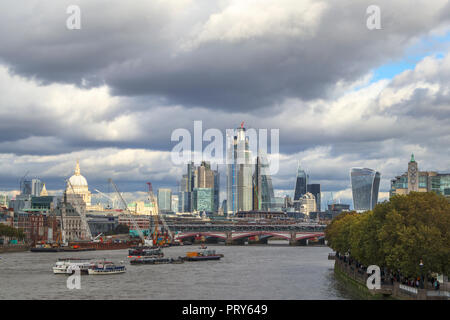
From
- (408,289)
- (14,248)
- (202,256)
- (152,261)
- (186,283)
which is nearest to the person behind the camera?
(408,289)

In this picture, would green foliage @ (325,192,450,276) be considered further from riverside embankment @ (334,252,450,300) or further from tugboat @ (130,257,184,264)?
tugboat @ (130,257,184,264)

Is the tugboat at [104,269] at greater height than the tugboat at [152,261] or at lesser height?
greater

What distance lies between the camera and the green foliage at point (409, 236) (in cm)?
5131

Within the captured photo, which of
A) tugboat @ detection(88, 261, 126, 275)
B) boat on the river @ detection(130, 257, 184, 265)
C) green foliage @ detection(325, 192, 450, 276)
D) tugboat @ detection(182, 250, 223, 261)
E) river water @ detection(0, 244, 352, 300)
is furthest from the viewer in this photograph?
tugboat @ detection(182, 250, 223, 261)

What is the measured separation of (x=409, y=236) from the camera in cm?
5281

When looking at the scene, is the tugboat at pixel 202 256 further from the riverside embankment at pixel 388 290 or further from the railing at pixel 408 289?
the railing at pixel 408 289

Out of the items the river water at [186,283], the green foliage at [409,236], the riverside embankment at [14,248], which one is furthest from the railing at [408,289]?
the riverside embankment at [14,248]

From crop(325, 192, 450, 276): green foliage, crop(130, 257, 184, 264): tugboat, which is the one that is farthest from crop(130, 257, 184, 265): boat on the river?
crop(325, 192, 450, 276): green foliage

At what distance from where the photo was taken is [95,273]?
89188mm

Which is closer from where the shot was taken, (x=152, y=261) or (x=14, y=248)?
(x=152, y=261)

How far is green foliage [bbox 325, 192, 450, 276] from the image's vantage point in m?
51.3

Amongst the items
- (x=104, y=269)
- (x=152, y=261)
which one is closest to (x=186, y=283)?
(x=104, y=269)

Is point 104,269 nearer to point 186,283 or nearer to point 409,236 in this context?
point 186,283

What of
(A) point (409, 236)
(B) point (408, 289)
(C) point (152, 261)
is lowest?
(C) point (152, 261)
